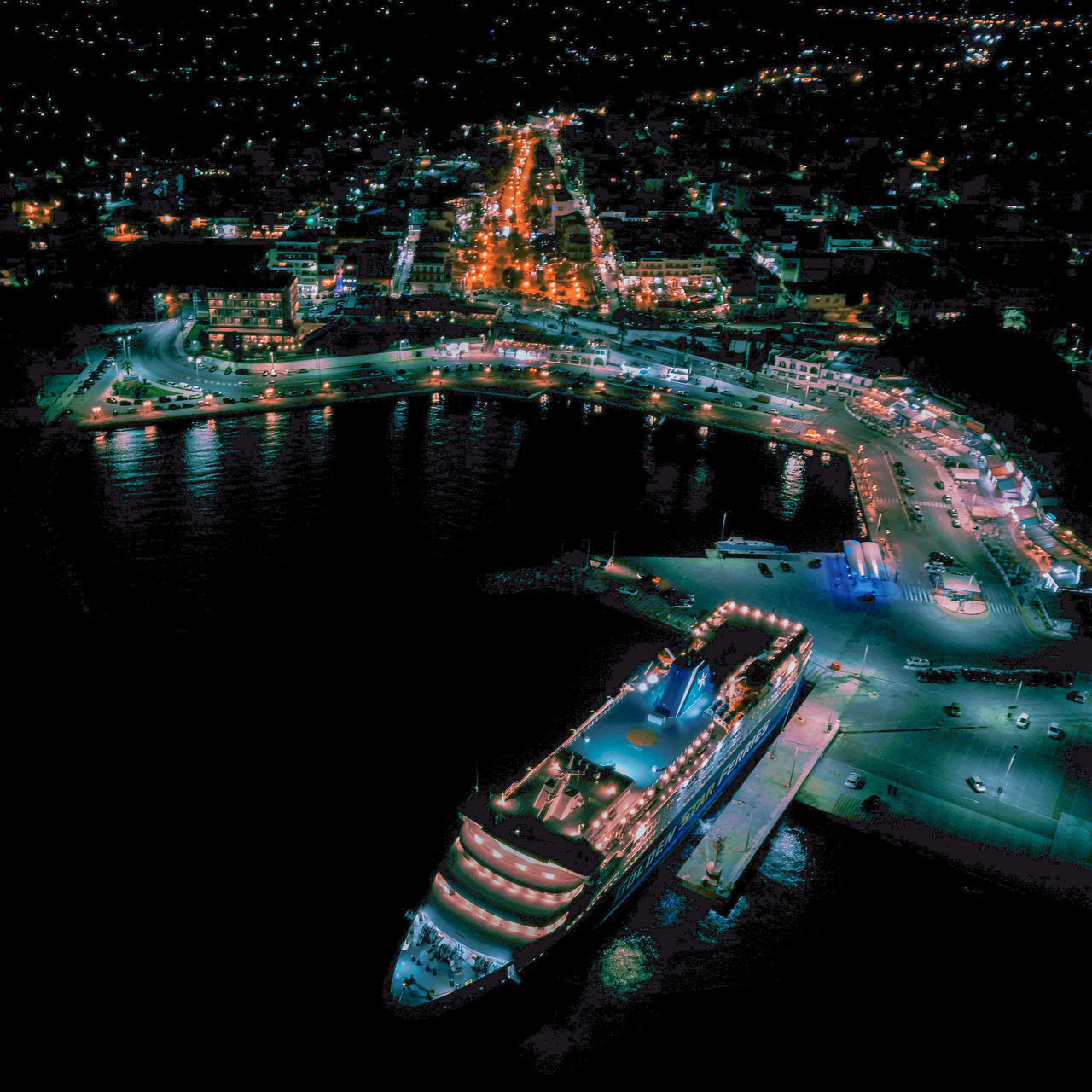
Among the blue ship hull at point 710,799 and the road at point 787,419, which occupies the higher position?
the road at point 787,419

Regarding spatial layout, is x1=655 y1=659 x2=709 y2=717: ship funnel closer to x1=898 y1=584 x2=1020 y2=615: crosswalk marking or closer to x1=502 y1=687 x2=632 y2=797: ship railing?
x1=502 y1=687 x2=632 y2=797: ship railing

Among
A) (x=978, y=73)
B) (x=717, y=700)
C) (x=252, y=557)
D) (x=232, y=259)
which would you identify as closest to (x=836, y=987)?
(x=717, y=700)

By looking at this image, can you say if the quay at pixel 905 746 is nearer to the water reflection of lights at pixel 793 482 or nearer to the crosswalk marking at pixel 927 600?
the crosswalk marking at pixel 927 600

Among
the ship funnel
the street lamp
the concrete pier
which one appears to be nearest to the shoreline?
the concrete pier

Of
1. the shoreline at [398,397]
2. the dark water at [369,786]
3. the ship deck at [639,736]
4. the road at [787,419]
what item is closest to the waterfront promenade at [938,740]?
the dark water at [369,786]

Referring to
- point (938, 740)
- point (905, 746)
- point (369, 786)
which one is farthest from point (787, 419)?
point (369, 786)

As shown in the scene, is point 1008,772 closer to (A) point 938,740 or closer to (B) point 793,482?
(A) point 938,740
